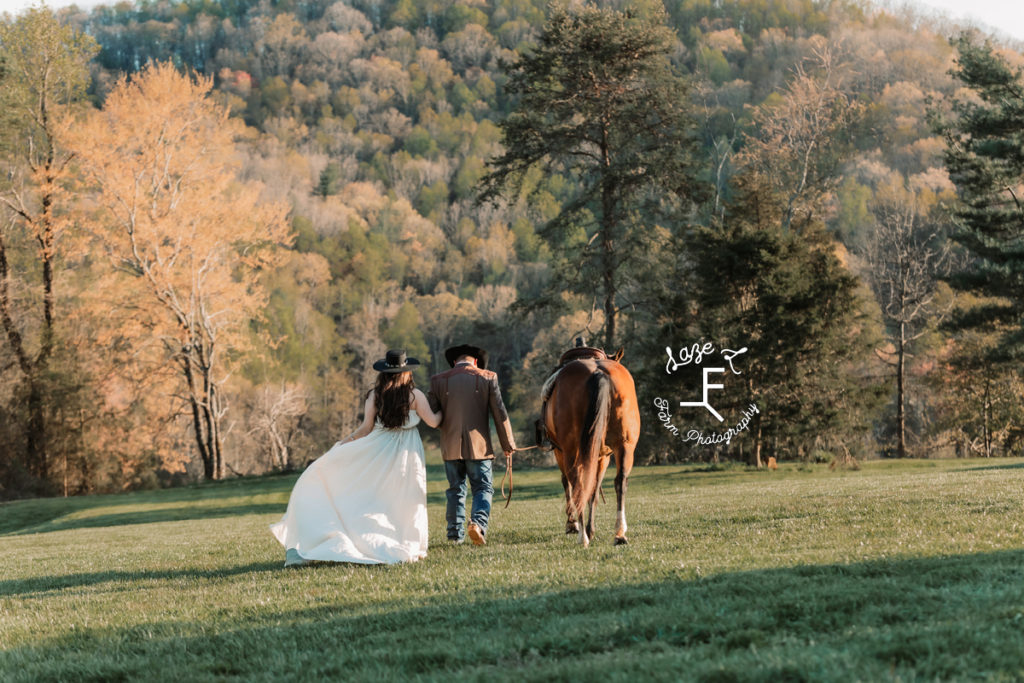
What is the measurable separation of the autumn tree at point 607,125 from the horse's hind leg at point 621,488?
70.1 feet

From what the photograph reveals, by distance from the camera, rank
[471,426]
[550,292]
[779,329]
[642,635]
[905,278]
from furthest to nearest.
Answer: [905,278]
[550,292]
[779,329]
[471,426]
[642,635]

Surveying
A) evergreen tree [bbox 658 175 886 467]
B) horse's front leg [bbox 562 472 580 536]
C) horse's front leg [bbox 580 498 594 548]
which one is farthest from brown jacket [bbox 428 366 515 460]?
evergreen tree [bbox 658 175 886 467]

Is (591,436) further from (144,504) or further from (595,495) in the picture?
(144,504)

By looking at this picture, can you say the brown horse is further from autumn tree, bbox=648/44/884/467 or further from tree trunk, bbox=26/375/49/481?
tree trunk, bbox=26/375/49/481

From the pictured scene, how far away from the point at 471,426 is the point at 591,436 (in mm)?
1742

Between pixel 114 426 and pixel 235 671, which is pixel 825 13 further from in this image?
pixel 235 671

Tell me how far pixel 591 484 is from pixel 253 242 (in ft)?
103

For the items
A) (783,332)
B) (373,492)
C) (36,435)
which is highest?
(783,332)

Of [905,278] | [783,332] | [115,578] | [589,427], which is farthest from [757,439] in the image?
[115,578]

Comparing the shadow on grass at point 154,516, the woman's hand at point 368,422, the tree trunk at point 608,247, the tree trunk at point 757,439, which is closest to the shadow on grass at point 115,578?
the woman's hand at point 368,422

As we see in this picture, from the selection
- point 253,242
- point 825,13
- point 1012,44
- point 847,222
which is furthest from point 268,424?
point 825,13

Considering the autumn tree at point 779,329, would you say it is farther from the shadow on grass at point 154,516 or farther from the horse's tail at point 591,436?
the horse's tail at point 591,436

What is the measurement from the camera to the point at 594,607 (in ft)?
21.2

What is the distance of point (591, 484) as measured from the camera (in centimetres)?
995
